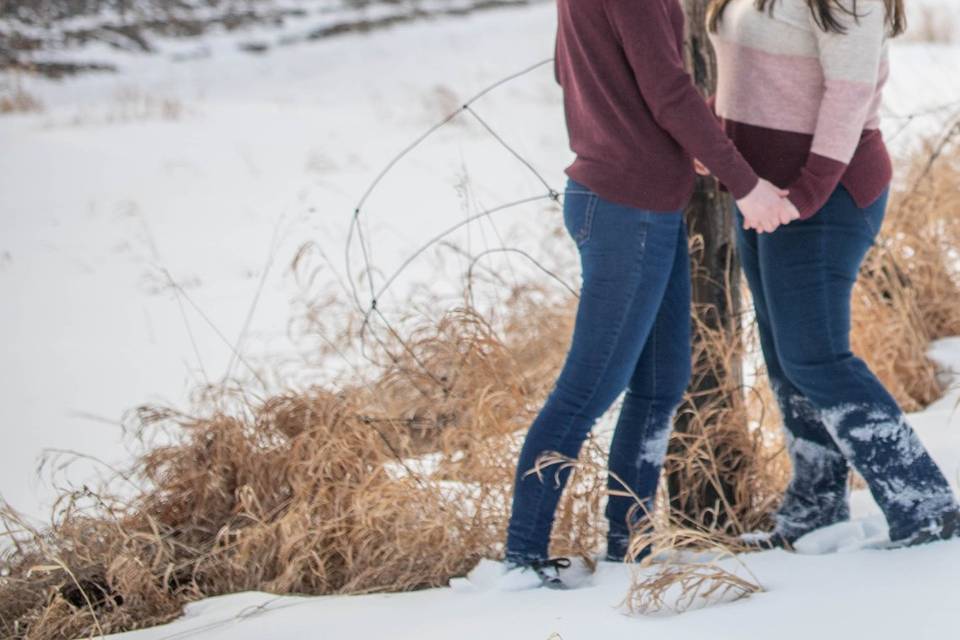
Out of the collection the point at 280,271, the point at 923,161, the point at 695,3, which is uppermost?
the point at 695,3

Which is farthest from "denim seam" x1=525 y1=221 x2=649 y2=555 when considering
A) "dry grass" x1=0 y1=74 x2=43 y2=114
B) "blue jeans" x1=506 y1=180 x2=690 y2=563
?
"dry grass" x1=0 y1=74 x2=43 y2=114

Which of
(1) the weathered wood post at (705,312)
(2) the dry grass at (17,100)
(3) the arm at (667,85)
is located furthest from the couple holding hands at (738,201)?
(2) the dry grass at (17,100)

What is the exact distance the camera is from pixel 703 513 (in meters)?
2.86

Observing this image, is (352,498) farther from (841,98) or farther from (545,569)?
(841,98)

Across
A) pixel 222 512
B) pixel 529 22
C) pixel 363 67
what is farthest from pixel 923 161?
pixel 529 22

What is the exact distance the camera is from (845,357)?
7.69 ft

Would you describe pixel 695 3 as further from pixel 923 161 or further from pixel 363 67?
pixel 363 67

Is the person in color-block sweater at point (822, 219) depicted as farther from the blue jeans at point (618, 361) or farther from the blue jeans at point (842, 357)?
the blue jeans at point (618, 361)

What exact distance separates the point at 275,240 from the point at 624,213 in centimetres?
447

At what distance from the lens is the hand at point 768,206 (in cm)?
222

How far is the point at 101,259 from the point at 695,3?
490 centimetres

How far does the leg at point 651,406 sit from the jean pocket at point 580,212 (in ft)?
0.78

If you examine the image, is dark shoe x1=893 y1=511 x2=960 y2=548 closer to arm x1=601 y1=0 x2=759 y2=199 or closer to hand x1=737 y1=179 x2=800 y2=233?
hand x1=737 y1=179 x2=800 y2=233

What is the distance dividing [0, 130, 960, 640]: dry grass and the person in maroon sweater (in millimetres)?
173
